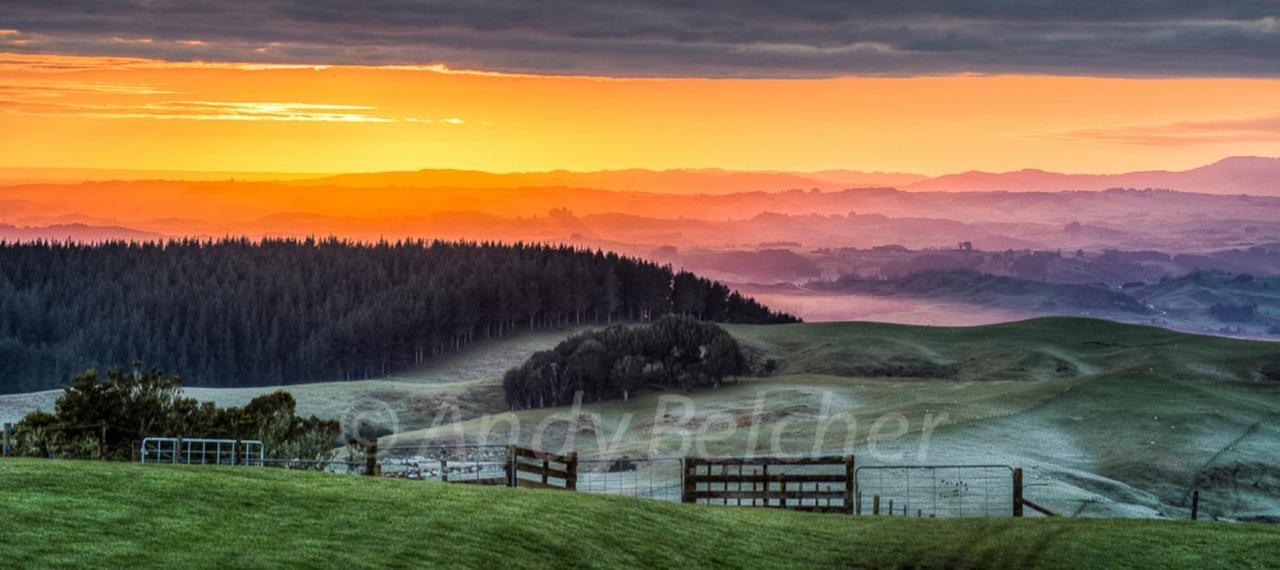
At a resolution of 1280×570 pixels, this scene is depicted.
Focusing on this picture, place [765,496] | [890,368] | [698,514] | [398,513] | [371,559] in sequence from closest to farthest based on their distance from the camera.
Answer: [371,559]
[398,513]
[698,514]
[765,496]
[890,368]

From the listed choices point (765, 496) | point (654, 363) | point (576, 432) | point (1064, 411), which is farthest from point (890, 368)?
point (765, 496)

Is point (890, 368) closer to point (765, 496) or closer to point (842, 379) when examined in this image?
point (842, 379)

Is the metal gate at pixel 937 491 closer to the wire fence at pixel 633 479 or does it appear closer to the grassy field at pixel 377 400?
the wire fence at pixel 633 479

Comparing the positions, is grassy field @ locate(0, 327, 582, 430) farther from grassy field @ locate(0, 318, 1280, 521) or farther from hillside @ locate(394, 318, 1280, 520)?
hillside @ locate(394, 318, 1280, 520)

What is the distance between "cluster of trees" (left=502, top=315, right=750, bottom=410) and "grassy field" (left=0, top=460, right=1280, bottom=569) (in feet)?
389

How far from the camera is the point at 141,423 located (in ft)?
226

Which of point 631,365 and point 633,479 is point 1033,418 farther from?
point 631,365

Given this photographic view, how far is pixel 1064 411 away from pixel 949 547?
203 feet

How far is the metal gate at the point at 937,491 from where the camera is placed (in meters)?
59.1

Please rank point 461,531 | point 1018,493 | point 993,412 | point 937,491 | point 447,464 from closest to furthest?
point 461,531, point 1018,493, point 937,491, point 447,464, point 993,412

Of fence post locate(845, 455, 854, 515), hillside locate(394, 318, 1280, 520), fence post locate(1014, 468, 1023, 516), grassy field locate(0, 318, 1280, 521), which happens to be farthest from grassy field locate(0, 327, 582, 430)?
fence post locate(1014, 468, 1023, 516)

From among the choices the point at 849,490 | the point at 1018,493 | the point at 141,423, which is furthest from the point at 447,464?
the point at 1018,493

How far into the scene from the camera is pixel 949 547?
36.4 metres

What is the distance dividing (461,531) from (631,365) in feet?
415
